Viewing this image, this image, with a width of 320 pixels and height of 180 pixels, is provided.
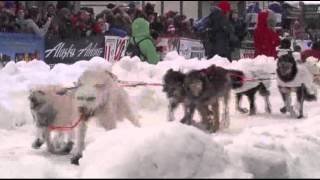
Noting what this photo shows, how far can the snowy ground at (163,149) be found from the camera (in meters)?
4.80

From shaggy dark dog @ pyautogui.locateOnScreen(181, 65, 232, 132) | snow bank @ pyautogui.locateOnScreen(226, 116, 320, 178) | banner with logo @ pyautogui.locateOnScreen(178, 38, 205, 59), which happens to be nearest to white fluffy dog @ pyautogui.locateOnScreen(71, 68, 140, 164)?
shaggy dark dog @ pyautogui.locateOnScreen(181, 65, 232, 132)

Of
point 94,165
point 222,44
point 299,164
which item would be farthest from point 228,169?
point 222,44

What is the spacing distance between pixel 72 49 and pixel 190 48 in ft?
13.9

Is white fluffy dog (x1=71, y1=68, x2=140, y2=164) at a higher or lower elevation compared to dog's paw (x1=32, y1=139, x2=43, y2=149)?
higher

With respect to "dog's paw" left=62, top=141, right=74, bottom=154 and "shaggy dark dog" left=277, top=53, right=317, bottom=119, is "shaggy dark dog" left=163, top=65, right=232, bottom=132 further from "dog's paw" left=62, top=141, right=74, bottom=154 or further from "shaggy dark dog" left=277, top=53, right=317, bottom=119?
"shaggy dark dog" left=277, top=53, right=317, bottom=119

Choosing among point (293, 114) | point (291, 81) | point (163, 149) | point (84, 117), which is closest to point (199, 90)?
point (84, 117)

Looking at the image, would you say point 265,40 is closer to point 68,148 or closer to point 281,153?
point 68,148

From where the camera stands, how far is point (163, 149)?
16.0 ft

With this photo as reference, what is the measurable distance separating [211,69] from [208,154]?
417cm

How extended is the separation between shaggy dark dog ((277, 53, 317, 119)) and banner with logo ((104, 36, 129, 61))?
4.94m

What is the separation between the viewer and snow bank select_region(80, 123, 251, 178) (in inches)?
186

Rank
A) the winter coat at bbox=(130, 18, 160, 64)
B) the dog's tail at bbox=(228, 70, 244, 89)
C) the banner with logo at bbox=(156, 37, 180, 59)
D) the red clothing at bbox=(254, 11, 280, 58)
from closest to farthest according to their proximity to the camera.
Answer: the dog's tail at bbox=(228, 70, 244, 89)
the winter coat at bbox=(130, 18, 160, 64)
the red clothing at bbox=(254, 11, 280, 58)
the banner with logo at bbox=(156, 37, 180, 59)

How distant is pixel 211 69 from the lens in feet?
29.9

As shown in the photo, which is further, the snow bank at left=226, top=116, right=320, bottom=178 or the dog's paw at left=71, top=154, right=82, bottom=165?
the dog's paw at left=71, top=154, right=82, bottom=165
